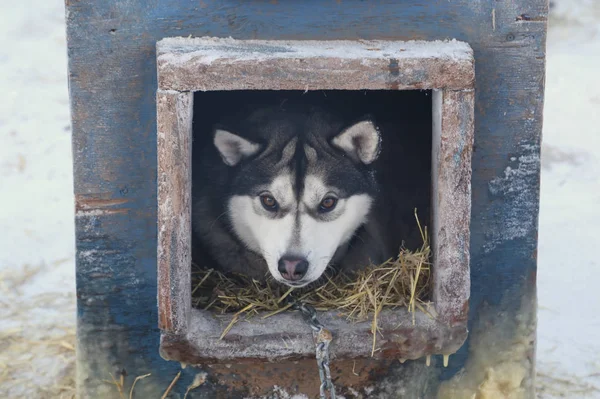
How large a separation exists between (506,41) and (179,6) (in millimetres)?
1400

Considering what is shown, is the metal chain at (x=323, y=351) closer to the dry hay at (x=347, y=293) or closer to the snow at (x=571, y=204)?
the dry hay at (x=347, y=293)

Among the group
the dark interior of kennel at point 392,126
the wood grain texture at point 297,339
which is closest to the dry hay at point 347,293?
the wood grain texture at point 297,339

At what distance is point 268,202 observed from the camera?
391cm

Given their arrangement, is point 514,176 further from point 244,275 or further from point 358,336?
point 244,275

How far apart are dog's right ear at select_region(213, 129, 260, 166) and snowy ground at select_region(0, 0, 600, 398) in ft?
5.40

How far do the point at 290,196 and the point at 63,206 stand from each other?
12.7ft

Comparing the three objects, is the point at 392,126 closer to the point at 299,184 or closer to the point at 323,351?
the point at 299,184

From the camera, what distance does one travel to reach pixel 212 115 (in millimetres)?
4469

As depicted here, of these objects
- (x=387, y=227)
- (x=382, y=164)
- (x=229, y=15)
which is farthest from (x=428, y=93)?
(x=229, y=15)

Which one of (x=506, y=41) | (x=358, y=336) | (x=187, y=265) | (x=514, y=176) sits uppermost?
(x=506, y=41)

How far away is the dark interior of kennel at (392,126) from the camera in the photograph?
14.5ft

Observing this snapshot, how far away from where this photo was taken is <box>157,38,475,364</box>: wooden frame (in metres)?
3.29


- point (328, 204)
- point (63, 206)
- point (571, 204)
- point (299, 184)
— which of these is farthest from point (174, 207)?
point (571, 204)

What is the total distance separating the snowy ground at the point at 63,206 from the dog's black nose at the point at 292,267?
1737mm
